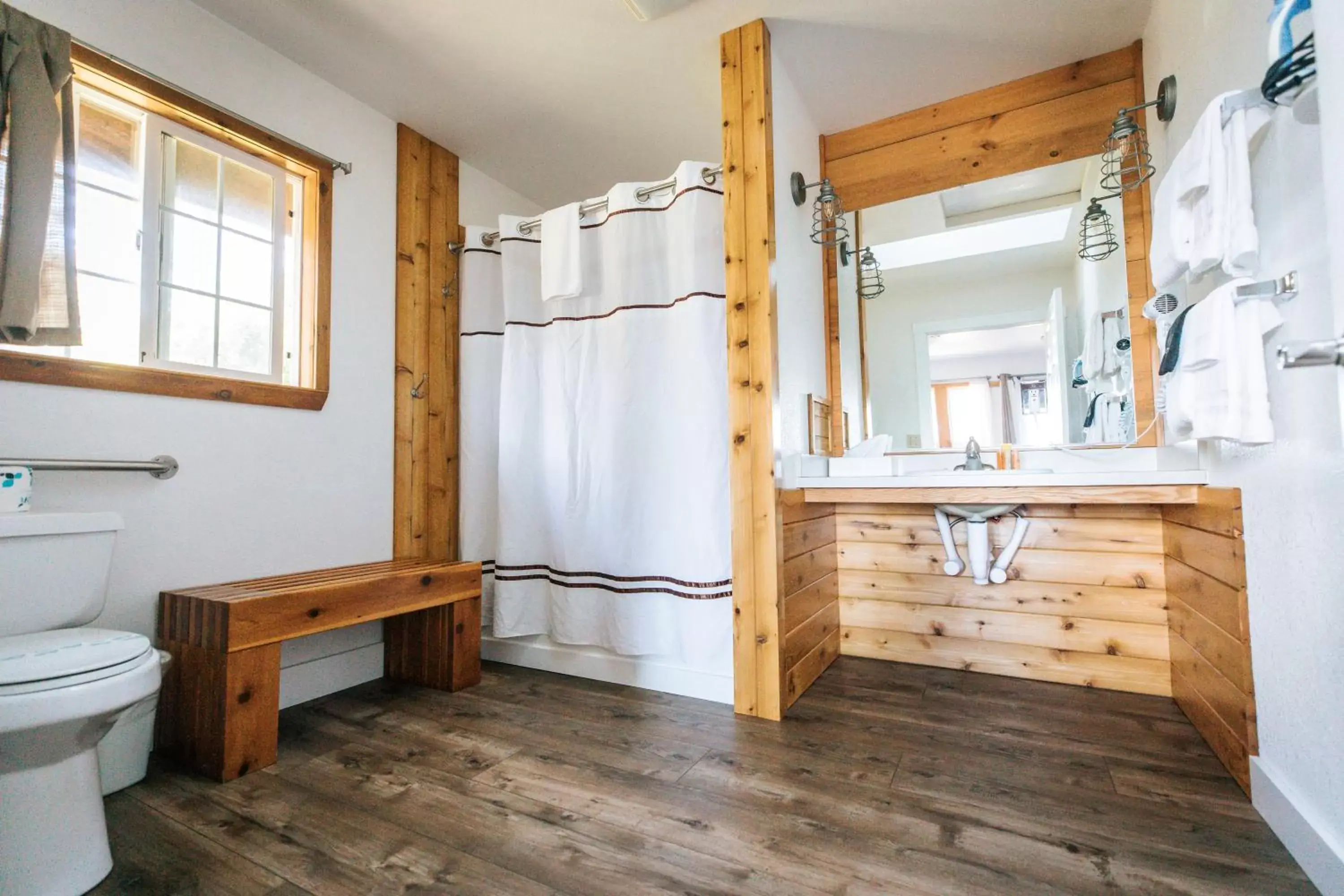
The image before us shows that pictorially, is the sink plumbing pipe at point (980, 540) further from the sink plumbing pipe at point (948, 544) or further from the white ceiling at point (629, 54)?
the white ceiling at point (629, 54)

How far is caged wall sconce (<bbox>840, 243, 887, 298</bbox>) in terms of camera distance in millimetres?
2643

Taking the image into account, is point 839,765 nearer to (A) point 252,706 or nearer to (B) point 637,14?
(A) point 252,706

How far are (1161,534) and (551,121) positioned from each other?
2827 mm

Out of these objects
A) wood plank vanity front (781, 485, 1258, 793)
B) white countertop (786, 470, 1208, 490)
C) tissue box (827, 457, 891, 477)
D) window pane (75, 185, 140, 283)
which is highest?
window pane (75, 185, 140, 283)

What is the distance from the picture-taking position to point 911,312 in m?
2.59

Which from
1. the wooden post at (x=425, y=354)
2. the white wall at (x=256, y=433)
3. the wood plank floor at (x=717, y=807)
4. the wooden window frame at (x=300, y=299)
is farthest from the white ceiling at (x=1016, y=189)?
the wooden window frame at (x=300, y=299)

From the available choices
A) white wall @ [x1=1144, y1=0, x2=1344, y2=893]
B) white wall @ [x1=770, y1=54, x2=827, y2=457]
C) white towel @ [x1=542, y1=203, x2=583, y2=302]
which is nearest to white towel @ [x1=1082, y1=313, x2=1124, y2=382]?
white wall @ [x1=1144, y1=0, x2=1344, y2=893]

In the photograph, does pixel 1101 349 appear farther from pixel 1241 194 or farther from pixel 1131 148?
pixel 1241 194

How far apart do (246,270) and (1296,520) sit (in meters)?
2.91

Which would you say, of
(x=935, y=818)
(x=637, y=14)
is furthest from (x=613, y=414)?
(x=935, y=818)

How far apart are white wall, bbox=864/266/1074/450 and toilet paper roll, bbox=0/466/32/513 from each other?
2.70 metres

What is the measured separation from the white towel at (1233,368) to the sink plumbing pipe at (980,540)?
34.8 inches

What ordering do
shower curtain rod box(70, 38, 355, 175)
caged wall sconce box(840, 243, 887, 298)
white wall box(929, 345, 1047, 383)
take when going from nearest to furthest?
shower curtain rod box(70, 38, 355, 175)
white wall box(929, 345, 1047, 383)
caged wall sconce box(840, 243, 887, 298)

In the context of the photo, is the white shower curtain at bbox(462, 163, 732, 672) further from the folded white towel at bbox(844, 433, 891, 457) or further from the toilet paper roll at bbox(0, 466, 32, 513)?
the toilet paper roll at bbox(0, 466, 32, 513)
